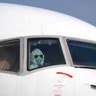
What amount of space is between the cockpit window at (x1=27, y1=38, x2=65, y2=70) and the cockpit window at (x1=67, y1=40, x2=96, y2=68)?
346mm

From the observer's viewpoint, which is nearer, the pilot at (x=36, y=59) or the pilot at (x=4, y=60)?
the pilot at (x=36, y=59)

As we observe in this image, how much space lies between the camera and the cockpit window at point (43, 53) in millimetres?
8523

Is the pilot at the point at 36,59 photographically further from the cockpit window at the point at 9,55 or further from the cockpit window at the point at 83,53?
the cockpit window at the point at 83,53

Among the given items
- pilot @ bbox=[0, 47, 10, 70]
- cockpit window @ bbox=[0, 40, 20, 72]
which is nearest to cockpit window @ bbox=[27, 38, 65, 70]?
cockpit window @ bbox=[0, 40, 20, 72]

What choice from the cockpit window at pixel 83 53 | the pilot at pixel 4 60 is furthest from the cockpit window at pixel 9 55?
the cockpit window at pixel 83 53

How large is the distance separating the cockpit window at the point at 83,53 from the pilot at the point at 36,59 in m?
0.79

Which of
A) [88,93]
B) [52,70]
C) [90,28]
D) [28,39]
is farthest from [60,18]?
[88,93]

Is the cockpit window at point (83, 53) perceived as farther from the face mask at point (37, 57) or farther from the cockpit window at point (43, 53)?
the face mask at point (37, 57)

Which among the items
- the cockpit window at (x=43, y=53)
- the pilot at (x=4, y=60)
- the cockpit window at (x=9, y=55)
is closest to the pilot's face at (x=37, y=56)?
the cockpit window at (x=43, y=53)

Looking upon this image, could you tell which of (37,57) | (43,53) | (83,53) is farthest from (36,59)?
(83,53)

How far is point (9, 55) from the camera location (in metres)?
8.82

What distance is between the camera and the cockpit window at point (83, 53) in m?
8.67

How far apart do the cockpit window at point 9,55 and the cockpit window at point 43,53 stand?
0.33m

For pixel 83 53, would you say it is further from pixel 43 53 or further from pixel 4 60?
pixel 4 60
